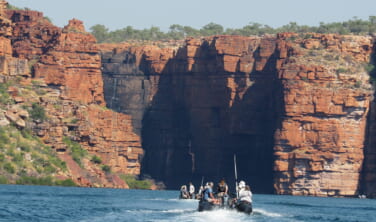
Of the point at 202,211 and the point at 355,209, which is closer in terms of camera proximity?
the point at 202,211

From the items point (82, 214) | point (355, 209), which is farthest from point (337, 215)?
point (82, 214)

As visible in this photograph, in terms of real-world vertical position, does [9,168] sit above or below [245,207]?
below

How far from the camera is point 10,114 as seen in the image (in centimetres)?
19812

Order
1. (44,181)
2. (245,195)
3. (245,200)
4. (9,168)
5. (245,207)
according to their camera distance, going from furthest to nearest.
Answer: (44,181) < (9,168) < (245,207) < (245,200) < (245,195)

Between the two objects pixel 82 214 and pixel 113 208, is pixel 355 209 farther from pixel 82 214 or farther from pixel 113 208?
pixel 82 214

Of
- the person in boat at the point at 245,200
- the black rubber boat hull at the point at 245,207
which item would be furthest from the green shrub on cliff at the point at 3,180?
the black rubber boat hull at the point at 245,207

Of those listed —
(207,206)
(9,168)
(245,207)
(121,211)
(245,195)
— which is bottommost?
(9,168)

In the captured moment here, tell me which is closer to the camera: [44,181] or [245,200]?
[245,200]

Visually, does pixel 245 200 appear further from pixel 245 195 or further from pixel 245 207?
pixel 245 207

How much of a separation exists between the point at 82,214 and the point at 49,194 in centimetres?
3943

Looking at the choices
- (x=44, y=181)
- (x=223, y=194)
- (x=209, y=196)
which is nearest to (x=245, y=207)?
(x=209, y=196)

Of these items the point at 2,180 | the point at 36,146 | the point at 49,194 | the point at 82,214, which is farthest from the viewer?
the point at 36,146

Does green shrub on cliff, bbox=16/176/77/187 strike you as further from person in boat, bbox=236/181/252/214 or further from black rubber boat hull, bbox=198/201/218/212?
person in boat, bbox=236/181/252/214

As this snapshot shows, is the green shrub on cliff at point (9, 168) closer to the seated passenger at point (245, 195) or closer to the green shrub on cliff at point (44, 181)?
the green shrub on cliff at point (44, 181)
